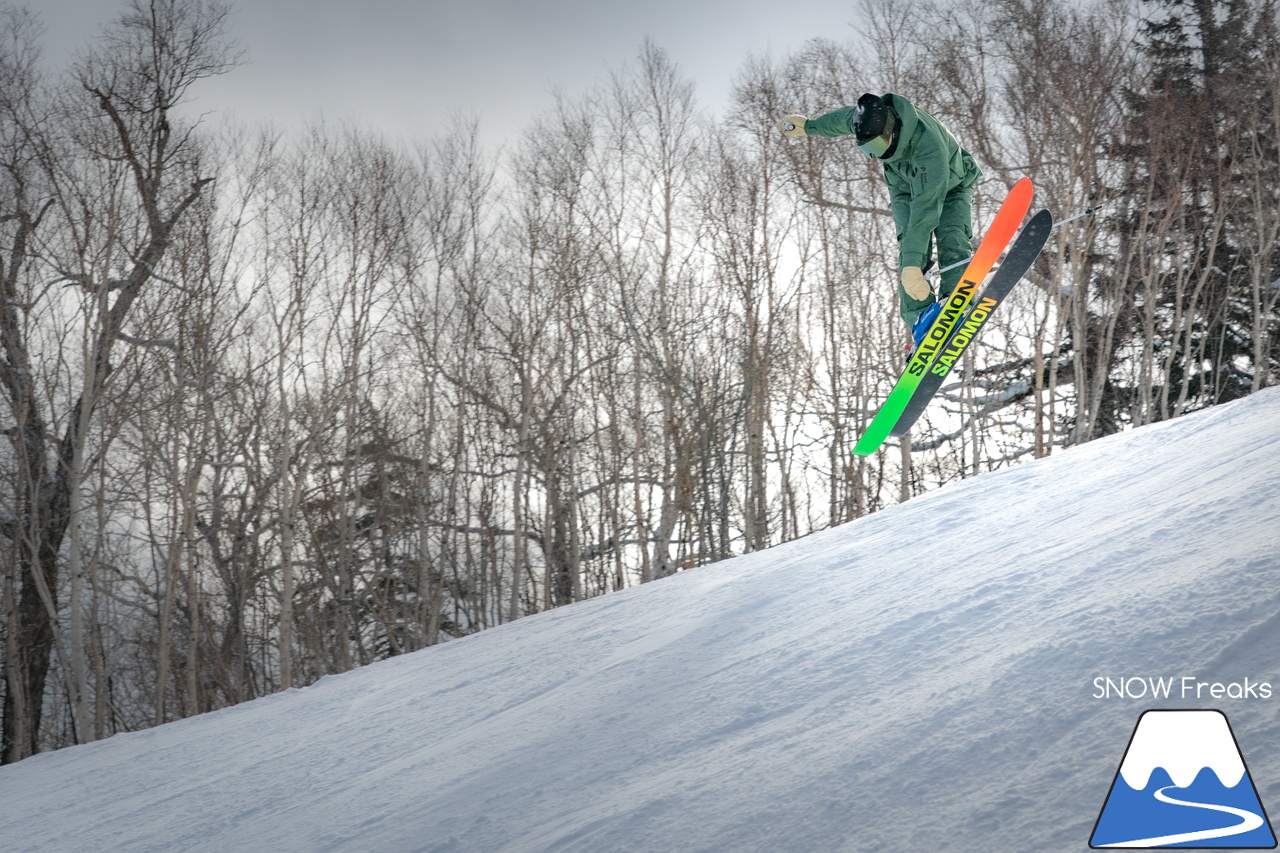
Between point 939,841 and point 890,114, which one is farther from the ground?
point 890,114

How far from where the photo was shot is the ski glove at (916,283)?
455 centimetres

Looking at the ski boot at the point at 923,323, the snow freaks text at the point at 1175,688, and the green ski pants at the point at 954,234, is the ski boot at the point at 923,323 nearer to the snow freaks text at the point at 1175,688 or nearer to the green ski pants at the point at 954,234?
the green ski pants at the point at 954,234

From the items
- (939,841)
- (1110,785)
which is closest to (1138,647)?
(1110,785)

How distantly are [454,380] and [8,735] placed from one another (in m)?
8.16

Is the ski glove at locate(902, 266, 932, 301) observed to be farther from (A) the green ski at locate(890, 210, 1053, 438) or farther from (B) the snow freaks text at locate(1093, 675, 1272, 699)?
(B) the snow freaks text at locate(1093, 675, 1272, 699)

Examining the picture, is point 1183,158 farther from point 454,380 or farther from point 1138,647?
point 1138,647

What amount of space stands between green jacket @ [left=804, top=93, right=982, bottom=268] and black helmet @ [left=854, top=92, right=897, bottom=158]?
70mm

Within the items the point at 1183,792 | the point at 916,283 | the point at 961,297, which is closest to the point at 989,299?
the point at 961,297

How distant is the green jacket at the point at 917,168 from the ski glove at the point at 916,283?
0.04 metres

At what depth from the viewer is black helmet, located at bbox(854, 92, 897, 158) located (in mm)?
4164

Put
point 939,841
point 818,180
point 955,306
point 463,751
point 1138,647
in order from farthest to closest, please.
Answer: point 818,180
point 955,306
point 463,751
point 1138,647
point 939,841

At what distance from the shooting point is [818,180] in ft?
43.1

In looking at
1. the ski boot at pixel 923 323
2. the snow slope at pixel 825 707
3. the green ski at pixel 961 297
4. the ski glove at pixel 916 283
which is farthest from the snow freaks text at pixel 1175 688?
the ski boot at pixel 923 323

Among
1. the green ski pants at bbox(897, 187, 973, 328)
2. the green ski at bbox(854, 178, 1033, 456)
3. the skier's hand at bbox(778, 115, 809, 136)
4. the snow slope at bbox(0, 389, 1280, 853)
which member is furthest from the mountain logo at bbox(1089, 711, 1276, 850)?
the skier's hand at bbox(778, 115, 809, 136)
